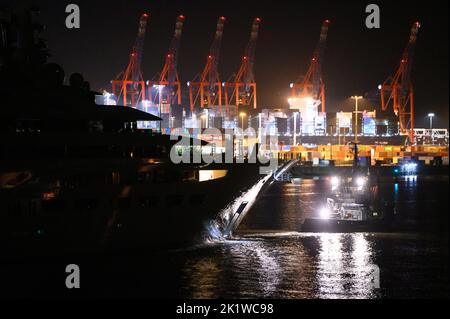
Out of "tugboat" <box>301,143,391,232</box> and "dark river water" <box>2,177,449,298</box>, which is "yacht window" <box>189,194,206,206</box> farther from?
"tugboat" <box>301,143,391,232</box>

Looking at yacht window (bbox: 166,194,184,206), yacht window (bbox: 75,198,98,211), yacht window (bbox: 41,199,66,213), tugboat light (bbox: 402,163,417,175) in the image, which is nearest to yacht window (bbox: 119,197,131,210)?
yacht window (bbox: 75,198,98,211)

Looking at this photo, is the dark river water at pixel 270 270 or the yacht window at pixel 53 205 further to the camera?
the yacht window at pixel 53 205

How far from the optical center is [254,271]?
33.5 metres

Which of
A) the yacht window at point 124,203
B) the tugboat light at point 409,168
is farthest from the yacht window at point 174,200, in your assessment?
the tugboat light at point 409,168

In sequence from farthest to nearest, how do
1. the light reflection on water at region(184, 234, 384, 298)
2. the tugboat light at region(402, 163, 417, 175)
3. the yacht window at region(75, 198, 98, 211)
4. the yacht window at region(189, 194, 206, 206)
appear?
the tugboat light at region(402, 163, 417, 175) → the yacht window at region(189, 194, 206, 206) → the yacht window at region(75, 198, 98, 211) → the light reflection on water at region(184, 234, 384, 298)

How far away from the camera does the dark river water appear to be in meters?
30.0

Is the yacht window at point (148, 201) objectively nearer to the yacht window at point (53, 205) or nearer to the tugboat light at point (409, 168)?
the yacht window at point (53, 205)

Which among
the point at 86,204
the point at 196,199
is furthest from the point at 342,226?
the point at 86,204

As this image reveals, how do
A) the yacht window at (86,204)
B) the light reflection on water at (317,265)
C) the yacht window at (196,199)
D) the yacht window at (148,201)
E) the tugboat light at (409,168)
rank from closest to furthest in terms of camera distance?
the light reflection on water at (317,265), the yacht window at (86,204), the yacht window at (148,201), the yacht window at (196,199), the tugboat light at (409,168)

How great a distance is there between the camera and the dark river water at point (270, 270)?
3000 cm

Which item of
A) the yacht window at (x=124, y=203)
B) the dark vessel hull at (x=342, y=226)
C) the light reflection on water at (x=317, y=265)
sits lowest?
the light reflection on water at (x=317, y=265)

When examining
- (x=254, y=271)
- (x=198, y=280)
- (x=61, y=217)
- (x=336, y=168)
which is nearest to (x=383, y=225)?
(x=254, y=271)

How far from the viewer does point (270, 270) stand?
1331 inches

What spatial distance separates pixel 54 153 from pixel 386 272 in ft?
51.0
